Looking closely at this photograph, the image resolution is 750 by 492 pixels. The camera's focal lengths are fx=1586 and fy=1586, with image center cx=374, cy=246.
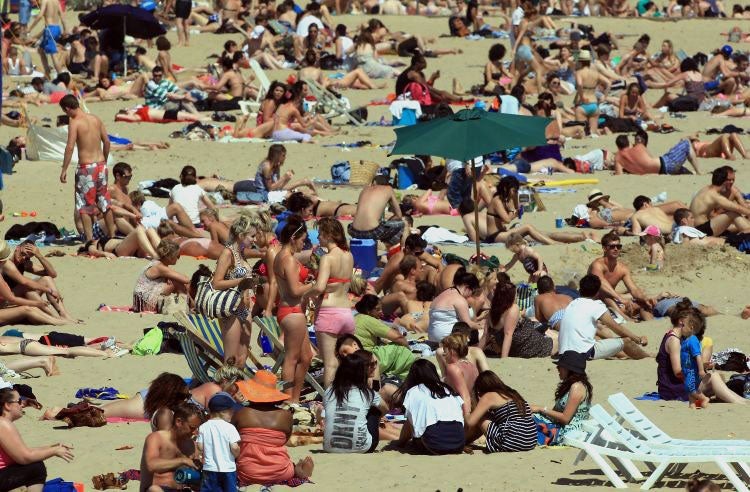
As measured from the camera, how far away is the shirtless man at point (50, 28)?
80.7 feet

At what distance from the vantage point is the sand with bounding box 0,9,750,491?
9.07 meters

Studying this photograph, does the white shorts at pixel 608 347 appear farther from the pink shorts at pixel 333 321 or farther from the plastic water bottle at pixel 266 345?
the plastic water bottle at pixel 266 345

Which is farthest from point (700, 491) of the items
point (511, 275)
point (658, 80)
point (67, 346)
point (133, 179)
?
point (658, 80)

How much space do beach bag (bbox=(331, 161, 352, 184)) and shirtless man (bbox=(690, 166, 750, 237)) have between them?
436cm

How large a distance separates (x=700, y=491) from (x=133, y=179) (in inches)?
516

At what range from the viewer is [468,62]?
2739cm

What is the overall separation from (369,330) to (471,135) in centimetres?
275

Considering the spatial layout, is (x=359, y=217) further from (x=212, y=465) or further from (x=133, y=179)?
(x=212, y=465)

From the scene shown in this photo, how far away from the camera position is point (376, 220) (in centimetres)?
1463

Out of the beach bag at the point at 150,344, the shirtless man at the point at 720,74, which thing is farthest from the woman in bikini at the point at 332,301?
the shirtless man at the point at 720,74

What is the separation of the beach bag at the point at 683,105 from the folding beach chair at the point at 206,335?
14500 mm

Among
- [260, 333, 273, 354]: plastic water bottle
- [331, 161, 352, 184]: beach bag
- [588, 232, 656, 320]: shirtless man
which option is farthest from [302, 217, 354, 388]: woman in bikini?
[331, 161, 352, 184]: beach bag

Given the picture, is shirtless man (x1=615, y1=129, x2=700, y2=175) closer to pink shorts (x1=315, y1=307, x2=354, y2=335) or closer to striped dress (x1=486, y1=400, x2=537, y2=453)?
pink shorts (x1=315, y1=307, x2=354, y2=335)

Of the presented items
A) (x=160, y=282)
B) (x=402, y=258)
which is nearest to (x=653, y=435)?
(x=402, y=258)
